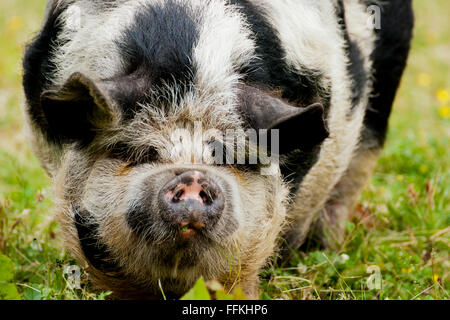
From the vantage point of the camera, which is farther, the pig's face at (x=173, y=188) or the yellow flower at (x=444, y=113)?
the yellow flower at (x=444, y=113)

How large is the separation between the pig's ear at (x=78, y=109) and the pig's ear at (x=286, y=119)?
2.15ft

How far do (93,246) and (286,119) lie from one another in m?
1.21

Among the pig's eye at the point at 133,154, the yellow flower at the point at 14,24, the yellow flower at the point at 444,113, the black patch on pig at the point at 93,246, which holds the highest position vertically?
the yellow flower at the point at 14,24

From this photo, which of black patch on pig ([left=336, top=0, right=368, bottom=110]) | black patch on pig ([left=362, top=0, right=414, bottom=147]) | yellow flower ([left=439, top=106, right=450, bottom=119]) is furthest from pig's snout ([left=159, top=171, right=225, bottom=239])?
yellow flower ([left=439, top=106, right=450, bottom=119])

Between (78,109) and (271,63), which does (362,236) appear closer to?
(271,63)

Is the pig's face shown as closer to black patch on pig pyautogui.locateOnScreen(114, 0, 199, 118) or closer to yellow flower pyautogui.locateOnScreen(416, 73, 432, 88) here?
black patch on pig pyautogui.locateOnScreen(114, 0, 199, 118)

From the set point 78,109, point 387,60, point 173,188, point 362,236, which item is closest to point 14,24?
point 387,60

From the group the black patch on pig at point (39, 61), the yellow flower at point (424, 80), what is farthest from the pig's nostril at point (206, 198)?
the yellow flower at point (424, 80)

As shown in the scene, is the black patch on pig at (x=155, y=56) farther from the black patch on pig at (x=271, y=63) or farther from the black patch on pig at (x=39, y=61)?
the black patch on pig at (x=39, y=61)

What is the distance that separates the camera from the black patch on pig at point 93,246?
11.3ft

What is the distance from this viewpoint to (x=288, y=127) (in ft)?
10.7
